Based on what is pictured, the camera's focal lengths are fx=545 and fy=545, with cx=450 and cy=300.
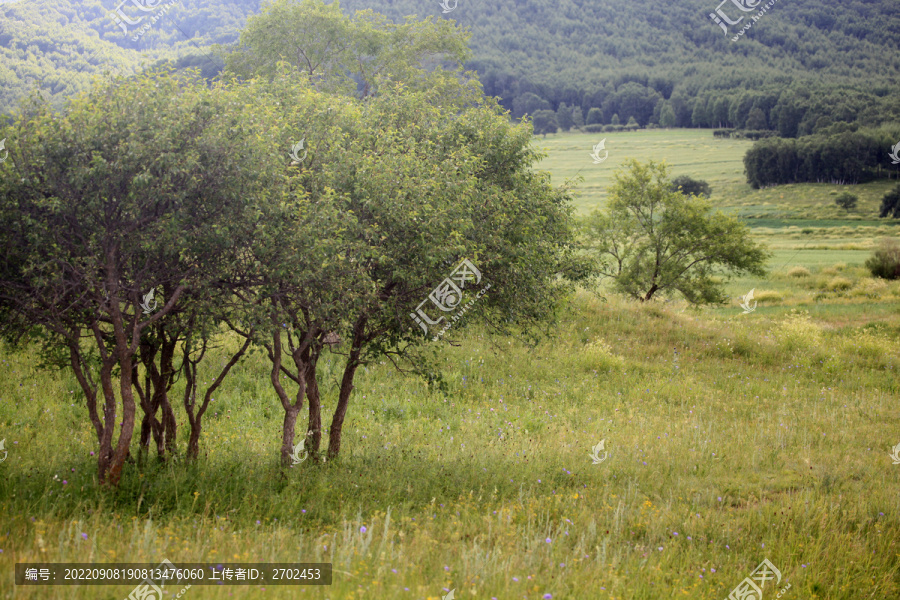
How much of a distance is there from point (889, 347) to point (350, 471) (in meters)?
25.2

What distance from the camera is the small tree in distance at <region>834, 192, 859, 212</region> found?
97.8 m

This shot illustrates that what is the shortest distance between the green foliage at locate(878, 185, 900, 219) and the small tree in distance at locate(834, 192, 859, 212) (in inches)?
189

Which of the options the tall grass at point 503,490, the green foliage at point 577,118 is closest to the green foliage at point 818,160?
the green foliage at point 577,118

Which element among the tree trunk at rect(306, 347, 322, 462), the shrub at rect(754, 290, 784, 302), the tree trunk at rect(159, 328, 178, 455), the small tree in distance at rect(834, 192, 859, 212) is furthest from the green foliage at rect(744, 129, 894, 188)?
the tree trunk at rect(159, 328, 178, 455)

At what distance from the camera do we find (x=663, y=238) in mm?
36688

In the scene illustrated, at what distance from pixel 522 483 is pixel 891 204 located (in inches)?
4328

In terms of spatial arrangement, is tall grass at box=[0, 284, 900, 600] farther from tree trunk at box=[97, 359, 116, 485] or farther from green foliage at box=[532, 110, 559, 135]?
green foliage at box=[532, 110, 559, 135]

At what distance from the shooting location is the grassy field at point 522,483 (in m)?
6.56

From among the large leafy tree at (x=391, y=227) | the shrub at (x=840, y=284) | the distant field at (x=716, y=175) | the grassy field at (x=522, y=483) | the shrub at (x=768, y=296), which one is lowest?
the shrub at (x=768, y=296)

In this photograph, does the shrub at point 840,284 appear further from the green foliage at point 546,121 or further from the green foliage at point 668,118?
the green foliage at point 668,118

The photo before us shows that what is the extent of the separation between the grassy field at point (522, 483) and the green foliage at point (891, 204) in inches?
3393

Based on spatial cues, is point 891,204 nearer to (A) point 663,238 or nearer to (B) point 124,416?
(A) point 663,238

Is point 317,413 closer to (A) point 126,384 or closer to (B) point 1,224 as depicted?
(A) point 126,384

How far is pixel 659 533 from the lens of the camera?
8641 mm
